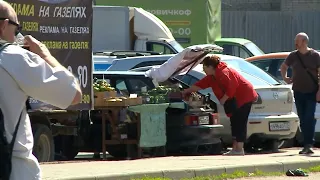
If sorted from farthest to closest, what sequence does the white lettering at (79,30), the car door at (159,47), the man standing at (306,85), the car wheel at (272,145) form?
the car door at (159,47) → the car wheel at (272,145) → the man standing at (306,85) → the white lettering at (79,30)

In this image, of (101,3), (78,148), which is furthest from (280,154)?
(101,3)

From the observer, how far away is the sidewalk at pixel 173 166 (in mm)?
10125

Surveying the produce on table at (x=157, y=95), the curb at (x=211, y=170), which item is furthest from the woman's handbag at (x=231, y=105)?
the curb at (x=211, y=170)

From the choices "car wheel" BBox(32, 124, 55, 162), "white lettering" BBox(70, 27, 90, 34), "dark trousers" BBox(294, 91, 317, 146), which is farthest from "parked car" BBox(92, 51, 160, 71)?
"car wheel" BBox(32, 124, 55, 162)

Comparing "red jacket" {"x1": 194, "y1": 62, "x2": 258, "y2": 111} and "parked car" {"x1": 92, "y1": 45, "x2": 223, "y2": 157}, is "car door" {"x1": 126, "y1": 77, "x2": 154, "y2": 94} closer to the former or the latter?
"parked car" {"x1": 92, "y1": 45, "x2": 223, "y2": 157}

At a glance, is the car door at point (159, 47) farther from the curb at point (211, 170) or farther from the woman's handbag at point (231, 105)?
the curb at point (211, 170)

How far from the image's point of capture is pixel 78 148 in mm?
13203

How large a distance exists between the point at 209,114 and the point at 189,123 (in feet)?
1.18

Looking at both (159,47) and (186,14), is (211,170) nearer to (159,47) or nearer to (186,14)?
(159,47)

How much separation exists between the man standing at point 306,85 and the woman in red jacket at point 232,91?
2.38ft

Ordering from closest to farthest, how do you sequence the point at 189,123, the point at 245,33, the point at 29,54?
1. the point at 29,54
2. the point at 189,123
3. the point at 245,33

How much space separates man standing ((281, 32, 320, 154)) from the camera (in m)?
13.1

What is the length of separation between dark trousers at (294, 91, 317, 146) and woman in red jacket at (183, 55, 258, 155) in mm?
721

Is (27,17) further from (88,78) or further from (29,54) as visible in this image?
(29,54)
